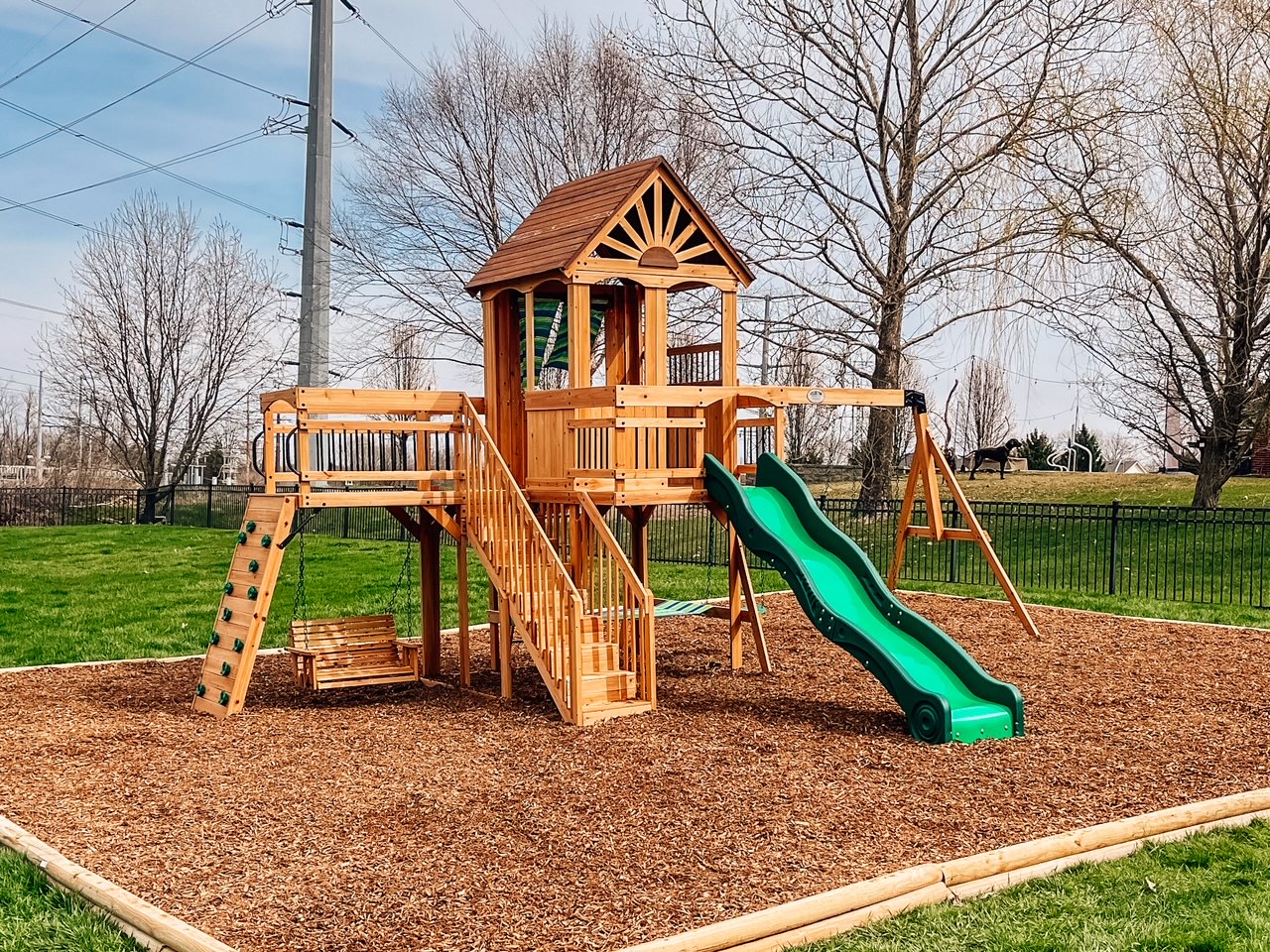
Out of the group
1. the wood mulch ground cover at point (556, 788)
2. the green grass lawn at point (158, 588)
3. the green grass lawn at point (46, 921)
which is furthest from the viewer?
the green grass lawn at point (158, 588)

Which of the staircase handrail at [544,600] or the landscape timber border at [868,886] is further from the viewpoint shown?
the staircase handrail at [544,600]

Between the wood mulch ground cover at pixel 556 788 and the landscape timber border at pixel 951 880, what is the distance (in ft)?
0.74

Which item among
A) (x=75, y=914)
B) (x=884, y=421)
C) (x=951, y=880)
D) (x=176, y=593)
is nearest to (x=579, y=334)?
(x=951, y=880)

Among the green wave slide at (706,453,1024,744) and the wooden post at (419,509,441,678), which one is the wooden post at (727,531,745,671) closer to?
A: the green wave slide at (706,453,1024,744)

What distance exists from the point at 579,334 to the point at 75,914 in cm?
614

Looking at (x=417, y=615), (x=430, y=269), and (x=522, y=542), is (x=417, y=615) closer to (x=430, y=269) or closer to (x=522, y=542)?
(x=522, y=542)

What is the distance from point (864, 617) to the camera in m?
8.84

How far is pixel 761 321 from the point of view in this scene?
22438mm

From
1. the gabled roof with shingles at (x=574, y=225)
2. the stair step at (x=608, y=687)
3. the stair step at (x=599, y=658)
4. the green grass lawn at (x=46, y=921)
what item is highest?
the gabled roof with shingles at (x=574, y=225)

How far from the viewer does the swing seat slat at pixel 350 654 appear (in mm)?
9820

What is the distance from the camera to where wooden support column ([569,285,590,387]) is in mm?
10008

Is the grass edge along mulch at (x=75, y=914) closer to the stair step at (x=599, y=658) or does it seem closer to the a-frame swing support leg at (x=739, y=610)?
the stair step at (x=599, y=658)

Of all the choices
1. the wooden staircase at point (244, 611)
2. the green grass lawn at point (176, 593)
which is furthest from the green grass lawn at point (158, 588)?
the wooden staircase at point (244, 611)

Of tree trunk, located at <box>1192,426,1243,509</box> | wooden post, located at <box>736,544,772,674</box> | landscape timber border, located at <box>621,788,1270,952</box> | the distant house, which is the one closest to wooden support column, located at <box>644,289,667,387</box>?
wooden post, located at <box>736,544,772,674</box>
